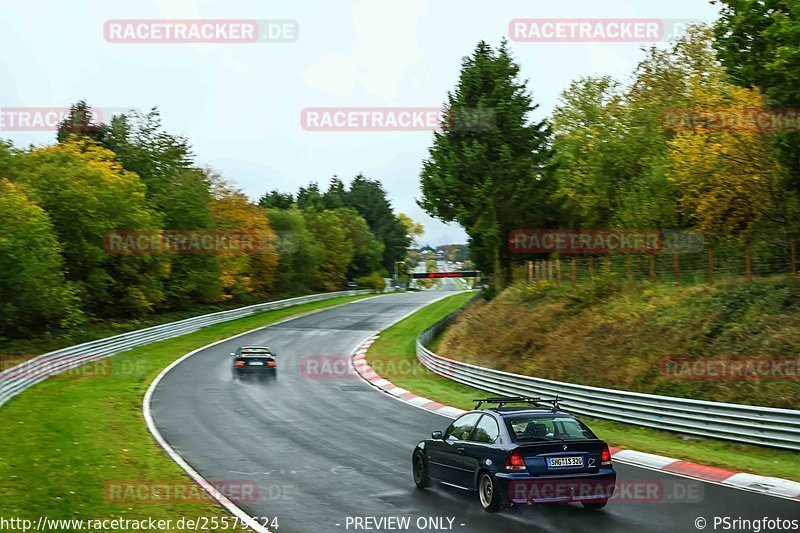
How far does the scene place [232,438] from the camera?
19.3 m

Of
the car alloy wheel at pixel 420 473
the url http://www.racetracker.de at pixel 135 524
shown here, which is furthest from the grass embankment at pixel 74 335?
the car alloy wheel at pixel 420 473

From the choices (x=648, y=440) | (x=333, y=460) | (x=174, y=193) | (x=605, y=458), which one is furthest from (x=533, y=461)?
(x=174, y=193)

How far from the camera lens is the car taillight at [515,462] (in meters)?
10.8

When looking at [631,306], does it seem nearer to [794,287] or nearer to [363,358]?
[794,287]

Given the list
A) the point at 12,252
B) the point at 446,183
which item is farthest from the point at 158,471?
the point at 446,183

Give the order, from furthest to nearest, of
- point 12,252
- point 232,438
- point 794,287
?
1. point 12,252
2. point 794,287
3. point 232,438

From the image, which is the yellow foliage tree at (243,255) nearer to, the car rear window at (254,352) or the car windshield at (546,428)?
the car rear window at (254,352)

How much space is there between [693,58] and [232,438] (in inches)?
1369

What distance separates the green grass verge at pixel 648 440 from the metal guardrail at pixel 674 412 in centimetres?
20

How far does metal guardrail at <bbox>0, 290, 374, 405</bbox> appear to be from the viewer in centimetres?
2725

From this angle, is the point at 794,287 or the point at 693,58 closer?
the point at 794,287

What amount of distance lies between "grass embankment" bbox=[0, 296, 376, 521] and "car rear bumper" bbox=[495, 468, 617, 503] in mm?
4196

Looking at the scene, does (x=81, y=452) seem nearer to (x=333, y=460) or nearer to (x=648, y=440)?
(x=333, y=460)

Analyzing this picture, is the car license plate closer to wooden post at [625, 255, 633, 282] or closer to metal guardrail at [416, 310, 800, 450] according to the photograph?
metal guardrail at [416, 310, 800, 450]
